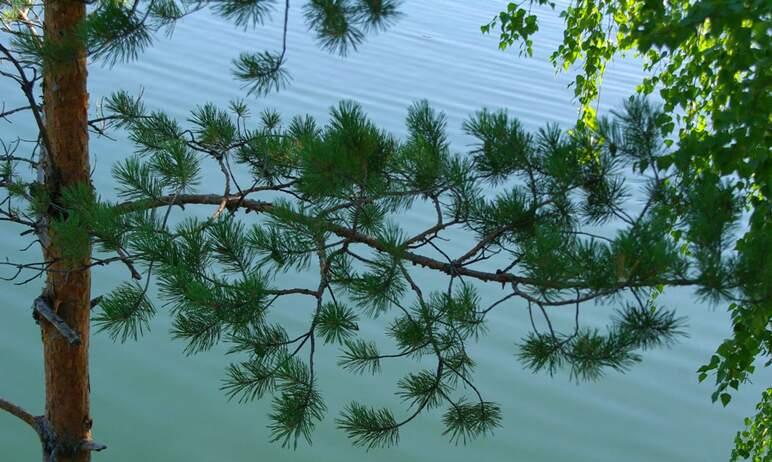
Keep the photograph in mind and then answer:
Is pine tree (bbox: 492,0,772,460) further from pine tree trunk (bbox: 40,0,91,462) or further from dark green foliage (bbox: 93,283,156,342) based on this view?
pine tree trunk (bbox: 40,0,91,462)

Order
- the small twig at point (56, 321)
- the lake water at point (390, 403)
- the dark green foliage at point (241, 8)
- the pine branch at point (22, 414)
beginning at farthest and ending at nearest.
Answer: the lake water at point (390, 403), the pine branch at point (22, 414), the small twig at point (56, 321), the dark green foliage at point (241, 8)

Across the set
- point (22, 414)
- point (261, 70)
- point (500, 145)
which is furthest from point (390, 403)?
point (500, 145)

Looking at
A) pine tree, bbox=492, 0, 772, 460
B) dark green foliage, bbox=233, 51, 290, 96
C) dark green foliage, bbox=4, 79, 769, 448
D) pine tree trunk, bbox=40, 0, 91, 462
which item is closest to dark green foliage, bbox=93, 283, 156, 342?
dark green foliage, bbox=4, 79, 769, 448

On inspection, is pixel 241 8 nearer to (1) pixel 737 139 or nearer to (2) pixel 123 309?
(2) pixel 123 309

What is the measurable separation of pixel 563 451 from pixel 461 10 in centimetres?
646

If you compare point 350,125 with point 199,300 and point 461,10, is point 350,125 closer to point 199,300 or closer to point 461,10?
point 199,300

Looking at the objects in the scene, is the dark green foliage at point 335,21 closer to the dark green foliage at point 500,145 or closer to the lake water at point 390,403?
the dark green foliage at point 500,145

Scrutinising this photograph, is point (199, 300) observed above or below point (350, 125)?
below

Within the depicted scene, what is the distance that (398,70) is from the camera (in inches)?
272

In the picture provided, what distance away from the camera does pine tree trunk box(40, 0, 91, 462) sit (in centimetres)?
191

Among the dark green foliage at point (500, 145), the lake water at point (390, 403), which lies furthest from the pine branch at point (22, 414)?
the dark green foliage at point (500, 145)

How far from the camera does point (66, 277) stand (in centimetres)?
200

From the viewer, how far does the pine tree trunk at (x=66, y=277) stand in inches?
75.0

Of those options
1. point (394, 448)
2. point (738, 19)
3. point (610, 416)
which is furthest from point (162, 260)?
point (610, 416)
